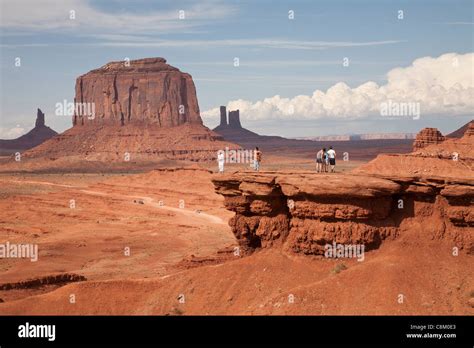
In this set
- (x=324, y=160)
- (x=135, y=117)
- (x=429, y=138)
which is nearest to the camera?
(x=324, y=160)

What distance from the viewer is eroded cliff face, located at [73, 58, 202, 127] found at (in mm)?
143875

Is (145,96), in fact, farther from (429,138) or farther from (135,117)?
(429,138)

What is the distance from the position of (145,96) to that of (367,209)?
424 ft

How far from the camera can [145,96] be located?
146m

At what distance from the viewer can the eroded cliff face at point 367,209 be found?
18984 millimetres

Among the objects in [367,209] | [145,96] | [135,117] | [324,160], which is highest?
[145,96]

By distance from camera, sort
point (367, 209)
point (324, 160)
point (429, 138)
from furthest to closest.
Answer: point (429, 138), point (324, 160), point (367, 209)

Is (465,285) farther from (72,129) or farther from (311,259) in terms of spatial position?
(72,129)

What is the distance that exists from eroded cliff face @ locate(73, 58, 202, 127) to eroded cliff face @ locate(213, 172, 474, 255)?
122 metres

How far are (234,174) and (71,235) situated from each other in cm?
2358

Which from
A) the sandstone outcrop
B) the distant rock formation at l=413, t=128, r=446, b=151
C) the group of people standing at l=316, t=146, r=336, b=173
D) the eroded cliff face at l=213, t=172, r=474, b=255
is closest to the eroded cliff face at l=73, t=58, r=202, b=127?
the sandstone outcrop

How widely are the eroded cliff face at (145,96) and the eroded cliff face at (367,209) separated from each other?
4811 inches

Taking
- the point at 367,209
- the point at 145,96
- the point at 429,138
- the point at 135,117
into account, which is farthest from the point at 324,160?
the point at 145,96

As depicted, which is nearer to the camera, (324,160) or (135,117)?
(324,160)
